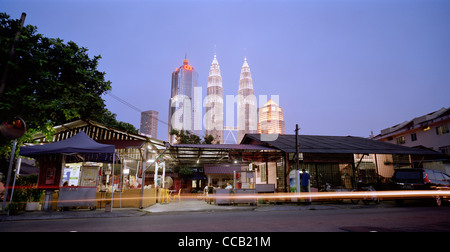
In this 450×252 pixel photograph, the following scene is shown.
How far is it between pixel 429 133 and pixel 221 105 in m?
155

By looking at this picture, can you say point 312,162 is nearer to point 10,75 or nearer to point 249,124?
point 10,75

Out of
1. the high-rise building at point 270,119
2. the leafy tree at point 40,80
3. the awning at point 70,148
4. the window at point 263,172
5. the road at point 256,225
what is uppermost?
the high-rise building at point 270,119

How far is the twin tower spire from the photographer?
17850 cm

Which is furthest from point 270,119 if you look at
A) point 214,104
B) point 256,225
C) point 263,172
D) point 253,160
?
point 256,225

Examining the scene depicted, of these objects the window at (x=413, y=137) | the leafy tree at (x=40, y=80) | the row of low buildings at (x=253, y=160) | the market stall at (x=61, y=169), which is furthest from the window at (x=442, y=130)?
the leafy tree at (x=40, y=80)

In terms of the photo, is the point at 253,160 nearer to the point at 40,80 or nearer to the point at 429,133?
the point at 40,80

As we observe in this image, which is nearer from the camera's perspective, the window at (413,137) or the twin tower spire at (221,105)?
the window at (413,137)

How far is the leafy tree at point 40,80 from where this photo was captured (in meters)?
10.8

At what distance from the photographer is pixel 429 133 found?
1228 inches

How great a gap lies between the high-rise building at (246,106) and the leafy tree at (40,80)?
171280 millimetres

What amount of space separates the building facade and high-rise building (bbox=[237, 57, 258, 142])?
14705cm

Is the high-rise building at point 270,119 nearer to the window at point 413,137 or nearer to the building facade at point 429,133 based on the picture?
the building facade at point 429,133

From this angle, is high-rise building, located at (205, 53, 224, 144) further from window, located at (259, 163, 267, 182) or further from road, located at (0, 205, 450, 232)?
road, located at (0, 205, 450, 232)
